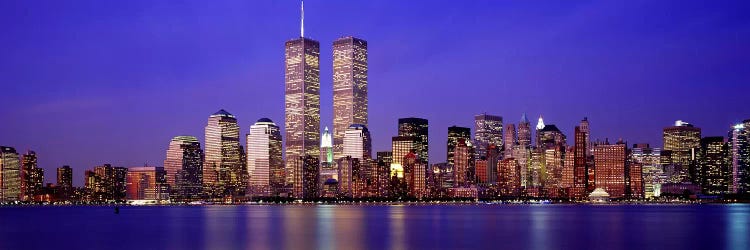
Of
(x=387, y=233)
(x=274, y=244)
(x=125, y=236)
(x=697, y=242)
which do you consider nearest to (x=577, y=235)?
(x=697, y=242)

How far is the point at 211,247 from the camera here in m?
73.1

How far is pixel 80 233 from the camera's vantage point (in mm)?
98875

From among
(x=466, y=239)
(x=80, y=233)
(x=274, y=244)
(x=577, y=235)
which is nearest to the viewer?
(x=274, y=244)

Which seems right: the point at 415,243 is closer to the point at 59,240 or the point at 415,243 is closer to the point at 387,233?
the point at 387,233

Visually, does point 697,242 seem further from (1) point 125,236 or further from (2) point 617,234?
(1) point 125,236

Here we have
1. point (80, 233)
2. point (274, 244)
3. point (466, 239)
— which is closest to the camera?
point (274, 244)

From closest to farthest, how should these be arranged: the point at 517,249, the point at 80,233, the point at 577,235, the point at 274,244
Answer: the point at 517,249, the point at 274,244, the point at 577,235, the point at 80,233

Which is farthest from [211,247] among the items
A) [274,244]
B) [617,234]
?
[617,234]

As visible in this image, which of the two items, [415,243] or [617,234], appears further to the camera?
[617,234]

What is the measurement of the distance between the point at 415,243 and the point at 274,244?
12132 mm

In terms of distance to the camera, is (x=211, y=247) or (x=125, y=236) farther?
(x=125, y=236)

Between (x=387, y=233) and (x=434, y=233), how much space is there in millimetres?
4887

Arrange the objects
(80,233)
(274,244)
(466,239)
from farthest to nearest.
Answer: (80,233) → (466,239) → (274,244)

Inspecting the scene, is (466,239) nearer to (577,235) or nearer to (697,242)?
(577,235)
